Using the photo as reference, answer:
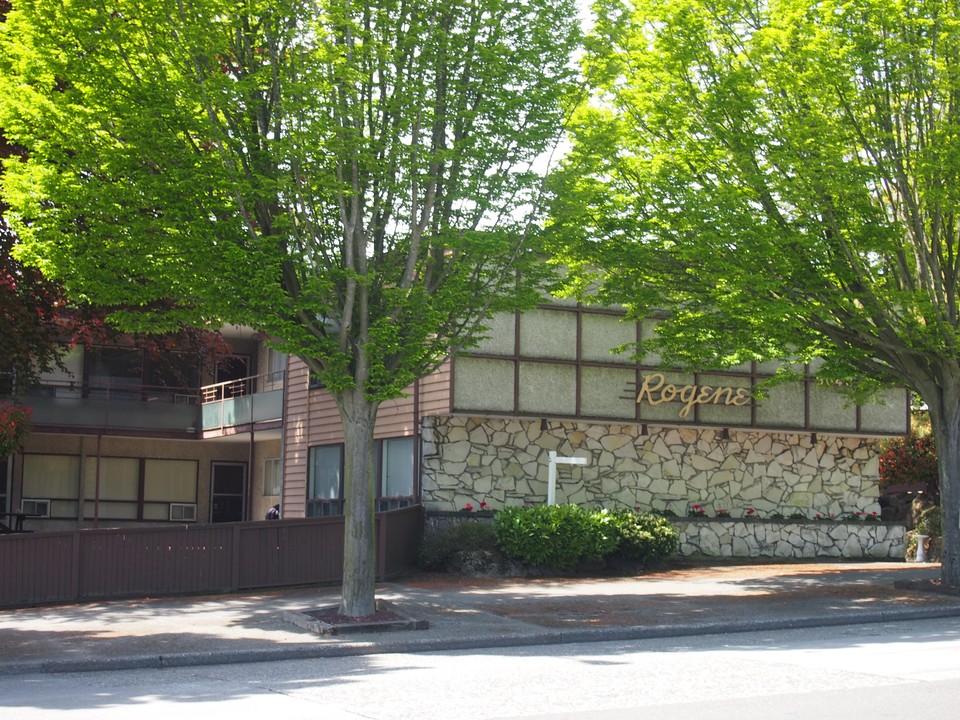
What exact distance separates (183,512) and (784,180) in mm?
25103

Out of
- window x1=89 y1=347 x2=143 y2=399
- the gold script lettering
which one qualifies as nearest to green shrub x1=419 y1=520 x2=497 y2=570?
the gold script lettering

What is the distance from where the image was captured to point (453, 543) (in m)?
20.9

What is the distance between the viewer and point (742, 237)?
54.9ft

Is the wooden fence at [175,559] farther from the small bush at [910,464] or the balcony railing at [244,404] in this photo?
the small bush at [910,464]

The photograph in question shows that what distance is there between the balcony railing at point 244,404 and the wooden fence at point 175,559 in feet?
33.1

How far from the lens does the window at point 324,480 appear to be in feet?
87.1

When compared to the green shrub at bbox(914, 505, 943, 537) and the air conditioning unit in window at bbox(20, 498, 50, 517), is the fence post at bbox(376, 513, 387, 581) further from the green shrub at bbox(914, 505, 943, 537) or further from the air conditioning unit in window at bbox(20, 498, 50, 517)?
the air conditioning unit in window at bbox(20, 498, 50, 517)

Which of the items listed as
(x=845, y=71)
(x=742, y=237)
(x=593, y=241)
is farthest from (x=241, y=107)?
(x=845, y=71)

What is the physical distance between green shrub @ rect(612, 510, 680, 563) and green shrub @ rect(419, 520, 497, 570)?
8.18 ft

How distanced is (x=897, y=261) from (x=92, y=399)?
76.7ft

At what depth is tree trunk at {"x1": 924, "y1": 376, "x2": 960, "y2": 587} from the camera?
59.2 feet

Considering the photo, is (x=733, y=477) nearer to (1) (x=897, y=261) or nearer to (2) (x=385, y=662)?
(1) (x=897, y=261)

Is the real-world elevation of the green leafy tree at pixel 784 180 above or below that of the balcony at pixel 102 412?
above

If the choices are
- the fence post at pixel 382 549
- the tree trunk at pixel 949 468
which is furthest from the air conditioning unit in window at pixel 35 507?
the tree trunk at pixel 949 468
